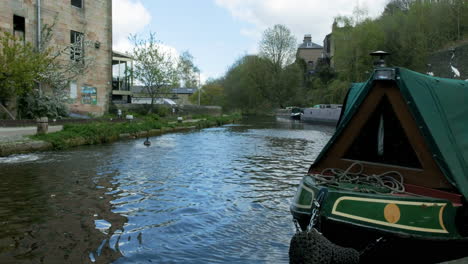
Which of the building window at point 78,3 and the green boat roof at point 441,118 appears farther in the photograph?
the building window at point 78,3

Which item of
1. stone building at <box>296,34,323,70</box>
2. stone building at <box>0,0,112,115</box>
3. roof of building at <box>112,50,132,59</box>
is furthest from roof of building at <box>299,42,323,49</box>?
stone building at <box>0,0,112,115</box>

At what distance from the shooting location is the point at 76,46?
2667cm

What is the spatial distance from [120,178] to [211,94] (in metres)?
71.6

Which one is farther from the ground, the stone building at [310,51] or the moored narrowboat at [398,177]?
the stone building at [310,51]

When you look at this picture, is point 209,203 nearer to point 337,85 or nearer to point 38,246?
point 38,246

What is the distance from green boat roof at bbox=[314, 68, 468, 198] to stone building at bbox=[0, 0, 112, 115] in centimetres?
2287

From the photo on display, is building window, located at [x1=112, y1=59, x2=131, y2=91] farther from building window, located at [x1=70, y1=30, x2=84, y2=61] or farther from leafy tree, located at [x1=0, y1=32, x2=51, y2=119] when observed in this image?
leafy tree, located at [x1=0, y1=32, x2=51, y2=119]

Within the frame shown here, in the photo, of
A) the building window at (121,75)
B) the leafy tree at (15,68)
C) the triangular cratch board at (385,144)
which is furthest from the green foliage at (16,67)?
the triangular cratch board at (385,144)

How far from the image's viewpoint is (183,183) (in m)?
9.97

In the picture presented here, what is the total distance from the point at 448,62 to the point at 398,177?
37.5m

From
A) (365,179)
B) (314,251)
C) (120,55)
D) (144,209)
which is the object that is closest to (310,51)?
(120,55)

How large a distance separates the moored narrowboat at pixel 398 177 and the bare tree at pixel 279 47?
215 feet

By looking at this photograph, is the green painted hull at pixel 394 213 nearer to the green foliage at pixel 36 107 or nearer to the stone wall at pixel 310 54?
the green foliage at pixel 36 107

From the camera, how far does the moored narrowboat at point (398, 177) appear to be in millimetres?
4457
